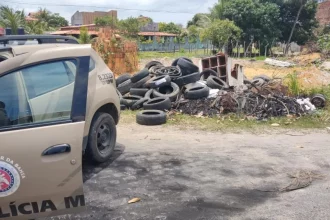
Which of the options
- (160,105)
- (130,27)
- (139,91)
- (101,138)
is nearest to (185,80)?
(139,91)

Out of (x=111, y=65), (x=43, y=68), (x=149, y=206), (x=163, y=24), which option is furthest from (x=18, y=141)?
(x=163, y=24)

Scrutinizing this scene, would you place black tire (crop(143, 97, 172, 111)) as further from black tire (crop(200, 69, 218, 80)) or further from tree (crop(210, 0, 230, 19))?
tree (crop(210, 0, 230, 19))

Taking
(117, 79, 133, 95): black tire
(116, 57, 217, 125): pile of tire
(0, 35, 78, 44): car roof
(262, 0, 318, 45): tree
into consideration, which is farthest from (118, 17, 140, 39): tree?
(0, 35, 78, 44): car roof

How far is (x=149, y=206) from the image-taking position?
3.77 metres

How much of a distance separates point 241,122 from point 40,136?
5.95 metres

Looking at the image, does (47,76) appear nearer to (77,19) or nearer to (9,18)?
(9,18)

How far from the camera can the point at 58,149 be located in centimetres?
267

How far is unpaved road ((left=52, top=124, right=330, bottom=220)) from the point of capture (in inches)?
145

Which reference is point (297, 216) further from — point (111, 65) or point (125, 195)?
point (111, 65)

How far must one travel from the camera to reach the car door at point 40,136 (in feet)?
8.29

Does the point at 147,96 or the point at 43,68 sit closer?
the point at 43,68

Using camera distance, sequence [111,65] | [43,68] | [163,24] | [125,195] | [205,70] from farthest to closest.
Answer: [163,24] → [111,65] → [205,70] → [125,195] → [43,68]

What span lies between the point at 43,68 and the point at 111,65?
1312 cm

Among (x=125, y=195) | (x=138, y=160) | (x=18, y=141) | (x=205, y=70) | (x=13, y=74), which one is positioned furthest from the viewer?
(x=205, y=70)
